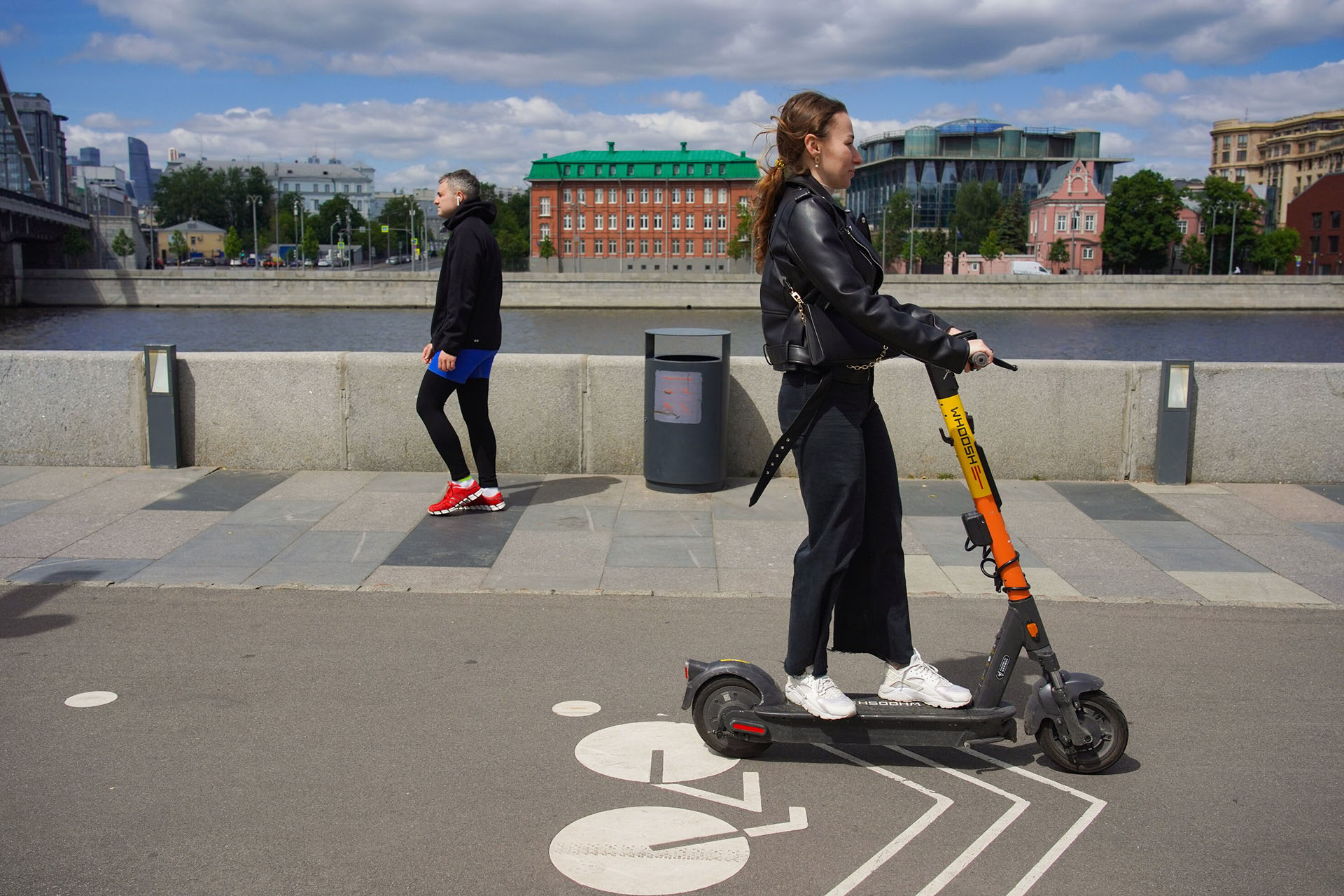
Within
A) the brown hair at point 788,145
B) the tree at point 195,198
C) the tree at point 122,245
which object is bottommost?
the brown hair at point 788,145

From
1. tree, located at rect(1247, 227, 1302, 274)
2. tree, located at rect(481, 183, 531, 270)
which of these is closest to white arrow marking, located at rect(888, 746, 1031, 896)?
tree, located at rect(481, 183, 531, 270)

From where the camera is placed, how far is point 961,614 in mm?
5422

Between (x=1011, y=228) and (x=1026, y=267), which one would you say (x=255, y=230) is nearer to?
(x=1011, y=228)

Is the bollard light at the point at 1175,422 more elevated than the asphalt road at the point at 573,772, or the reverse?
the bollard light at the point at 1175,422

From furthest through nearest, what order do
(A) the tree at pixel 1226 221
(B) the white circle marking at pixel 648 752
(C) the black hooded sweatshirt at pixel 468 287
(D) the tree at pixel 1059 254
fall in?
1. (A) the tree at pixel 1226 221
2. (D) the tree at pixel 1059 254
3. (C) the black hooded sweatshirt at pixel 468 287
4. (B) the white circle marking at pixel 648 752

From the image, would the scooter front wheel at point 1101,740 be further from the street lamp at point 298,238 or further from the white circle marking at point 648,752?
the street lamp at point 298,238

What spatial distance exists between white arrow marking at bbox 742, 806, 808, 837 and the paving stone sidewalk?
7.80ft

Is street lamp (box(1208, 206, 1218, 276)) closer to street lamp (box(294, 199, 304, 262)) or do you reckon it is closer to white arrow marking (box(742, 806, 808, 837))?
street lamp (box(294, 199, 304, 262))

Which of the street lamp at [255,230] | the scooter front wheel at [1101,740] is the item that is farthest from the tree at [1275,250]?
the scooter front wheel at [1101,740]

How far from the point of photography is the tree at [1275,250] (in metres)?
122

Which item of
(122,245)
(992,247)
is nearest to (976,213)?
(992,247)

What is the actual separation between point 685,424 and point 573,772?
4470mm

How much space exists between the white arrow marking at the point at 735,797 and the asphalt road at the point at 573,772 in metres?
0.01

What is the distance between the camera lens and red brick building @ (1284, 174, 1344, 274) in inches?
4993
